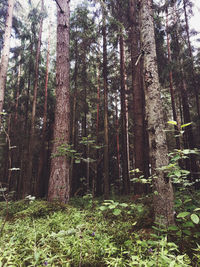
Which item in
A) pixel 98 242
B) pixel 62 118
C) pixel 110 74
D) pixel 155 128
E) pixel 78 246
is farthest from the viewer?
pixel 110 74

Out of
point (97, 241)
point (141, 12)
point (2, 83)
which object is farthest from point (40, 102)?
point (97, 241)

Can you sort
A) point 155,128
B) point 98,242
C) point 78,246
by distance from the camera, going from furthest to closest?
point 155,128 → point 98,242 → point 78,246

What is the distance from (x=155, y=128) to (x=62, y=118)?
11.2 feet

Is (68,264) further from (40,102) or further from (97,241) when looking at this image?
(40,102)

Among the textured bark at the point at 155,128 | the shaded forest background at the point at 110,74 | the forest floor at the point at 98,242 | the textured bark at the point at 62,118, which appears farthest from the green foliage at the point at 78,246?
the shaded forest background at the point at 110,74

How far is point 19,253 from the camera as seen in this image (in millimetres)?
2520

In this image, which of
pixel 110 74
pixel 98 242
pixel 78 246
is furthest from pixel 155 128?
pixel 110 74

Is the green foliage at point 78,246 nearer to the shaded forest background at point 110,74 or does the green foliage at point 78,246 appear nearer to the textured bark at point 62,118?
the textured bark at point 62,118

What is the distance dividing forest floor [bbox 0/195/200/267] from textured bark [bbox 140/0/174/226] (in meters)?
0.23

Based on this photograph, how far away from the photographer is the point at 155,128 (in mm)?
3027

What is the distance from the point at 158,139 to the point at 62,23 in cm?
578

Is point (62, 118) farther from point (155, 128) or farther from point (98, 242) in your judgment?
point (98, 242)

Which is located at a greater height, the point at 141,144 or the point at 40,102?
the point at 40,102

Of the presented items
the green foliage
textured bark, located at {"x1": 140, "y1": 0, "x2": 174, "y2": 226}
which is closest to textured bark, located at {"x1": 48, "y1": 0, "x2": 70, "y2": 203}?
the green foliage
